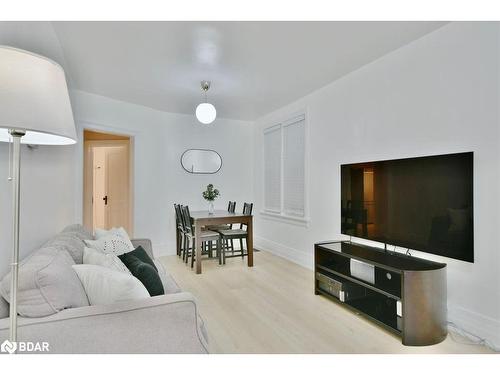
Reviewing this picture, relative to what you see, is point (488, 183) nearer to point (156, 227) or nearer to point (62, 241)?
point (62, 241)

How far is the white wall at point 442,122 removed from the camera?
220cm

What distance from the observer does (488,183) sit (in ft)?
7.19

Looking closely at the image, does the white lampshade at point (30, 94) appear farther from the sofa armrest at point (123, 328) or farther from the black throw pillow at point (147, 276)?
the black throw pillow at point (147, 276)

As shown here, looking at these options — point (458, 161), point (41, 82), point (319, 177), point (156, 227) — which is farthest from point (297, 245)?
point (41, 82)

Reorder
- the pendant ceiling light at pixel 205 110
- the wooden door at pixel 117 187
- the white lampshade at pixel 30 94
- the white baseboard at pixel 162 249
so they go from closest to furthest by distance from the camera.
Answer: the white lampshade at pixel 30 94, the pendant ceiling light at pixel 205 110, the white baseboard at pixel 162 249, the wooden door at pixel 117 187

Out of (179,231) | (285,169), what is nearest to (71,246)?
(179,231)

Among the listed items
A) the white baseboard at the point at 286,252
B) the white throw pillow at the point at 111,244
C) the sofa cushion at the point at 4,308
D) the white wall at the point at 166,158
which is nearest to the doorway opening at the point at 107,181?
the white wall at the point at 166,158

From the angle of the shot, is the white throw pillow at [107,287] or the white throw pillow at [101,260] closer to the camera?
the white throw pillow at [107,287]

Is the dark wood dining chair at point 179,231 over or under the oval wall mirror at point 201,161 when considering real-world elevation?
under

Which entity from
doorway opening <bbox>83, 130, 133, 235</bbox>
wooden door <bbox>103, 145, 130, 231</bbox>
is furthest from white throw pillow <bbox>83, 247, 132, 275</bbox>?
wooden door <bbox>103, 145, 130, 231</bbox>

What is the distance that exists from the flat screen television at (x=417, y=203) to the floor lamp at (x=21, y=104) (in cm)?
254

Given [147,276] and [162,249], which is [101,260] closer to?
[147,276]

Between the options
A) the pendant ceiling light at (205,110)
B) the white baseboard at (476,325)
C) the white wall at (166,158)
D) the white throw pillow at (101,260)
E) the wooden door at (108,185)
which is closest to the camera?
the white throw pillow at (101,260)
